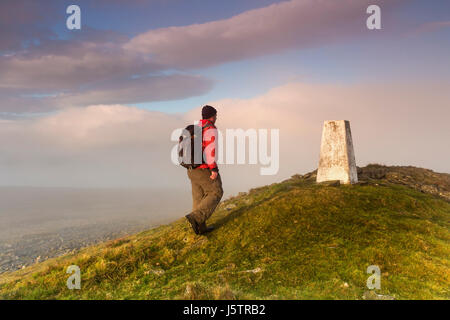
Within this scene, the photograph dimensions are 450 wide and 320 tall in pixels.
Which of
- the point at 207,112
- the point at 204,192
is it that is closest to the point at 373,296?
the point at 204,192

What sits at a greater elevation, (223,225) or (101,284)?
(223,225)

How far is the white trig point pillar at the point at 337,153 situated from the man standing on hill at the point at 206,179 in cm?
794

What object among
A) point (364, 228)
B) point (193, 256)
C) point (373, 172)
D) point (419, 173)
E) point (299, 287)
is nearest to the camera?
point (299, 287)

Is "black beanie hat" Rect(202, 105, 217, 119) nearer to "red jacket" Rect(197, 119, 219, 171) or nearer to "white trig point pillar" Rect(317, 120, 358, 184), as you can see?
"red jacket" Rect(197, 119, 219, 171)

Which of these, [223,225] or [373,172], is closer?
[223,225]

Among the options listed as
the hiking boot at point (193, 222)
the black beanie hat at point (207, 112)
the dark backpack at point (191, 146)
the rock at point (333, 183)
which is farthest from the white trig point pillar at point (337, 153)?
the hiking boot at point (193, 222)

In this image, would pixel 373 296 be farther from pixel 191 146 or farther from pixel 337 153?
pixel 337 153

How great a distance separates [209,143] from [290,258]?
186 inches

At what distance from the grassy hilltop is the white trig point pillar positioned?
6.29ft

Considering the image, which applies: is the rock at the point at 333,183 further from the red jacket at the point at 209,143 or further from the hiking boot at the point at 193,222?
the hiking boot at the point at 193,222
